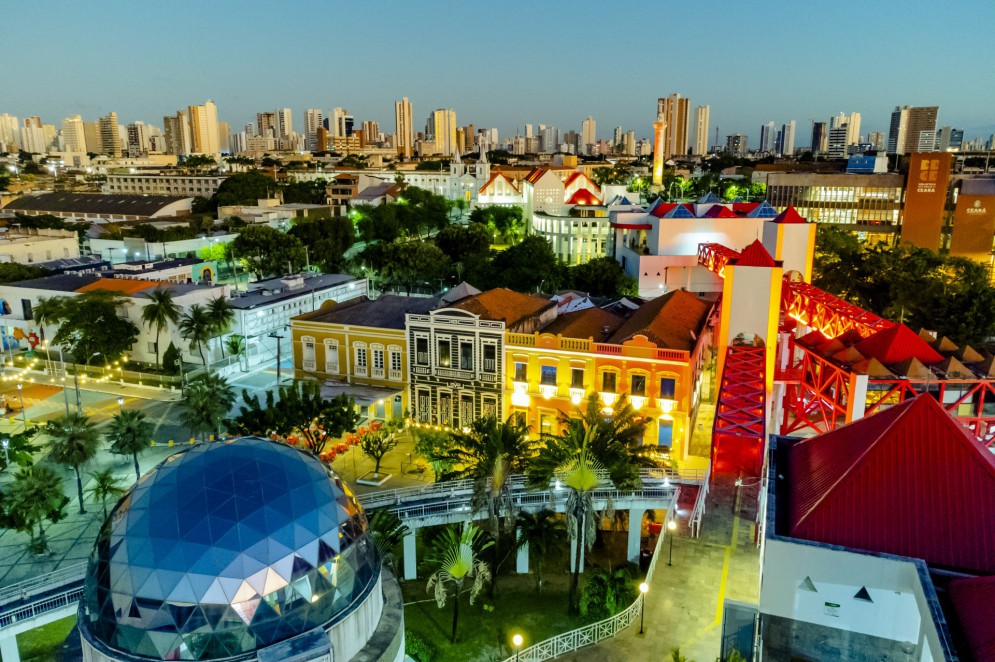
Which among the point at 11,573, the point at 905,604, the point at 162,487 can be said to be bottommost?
the point at 11,573

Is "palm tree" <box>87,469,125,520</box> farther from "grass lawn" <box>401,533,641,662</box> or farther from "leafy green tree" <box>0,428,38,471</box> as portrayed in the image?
"grass lawn" <box>401,533,641,662</box>

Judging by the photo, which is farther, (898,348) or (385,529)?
(898,348)

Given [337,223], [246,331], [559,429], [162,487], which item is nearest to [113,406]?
[246,331]

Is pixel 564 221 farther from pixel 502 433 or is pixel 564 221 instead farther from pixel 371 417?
pixel 502 433

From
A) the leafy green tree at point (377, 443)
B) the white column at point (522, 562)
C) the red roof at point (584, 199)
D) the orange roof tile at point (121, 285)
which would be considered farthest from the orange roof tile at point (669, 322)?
the red roof at point (584, 199)

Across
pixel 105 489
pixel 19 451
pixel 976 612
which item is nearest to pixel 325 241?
pixel 19 451

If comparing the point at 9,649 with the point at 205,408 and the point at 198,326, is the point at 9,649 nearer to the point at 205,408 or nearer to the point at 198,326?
the point at 205,408
